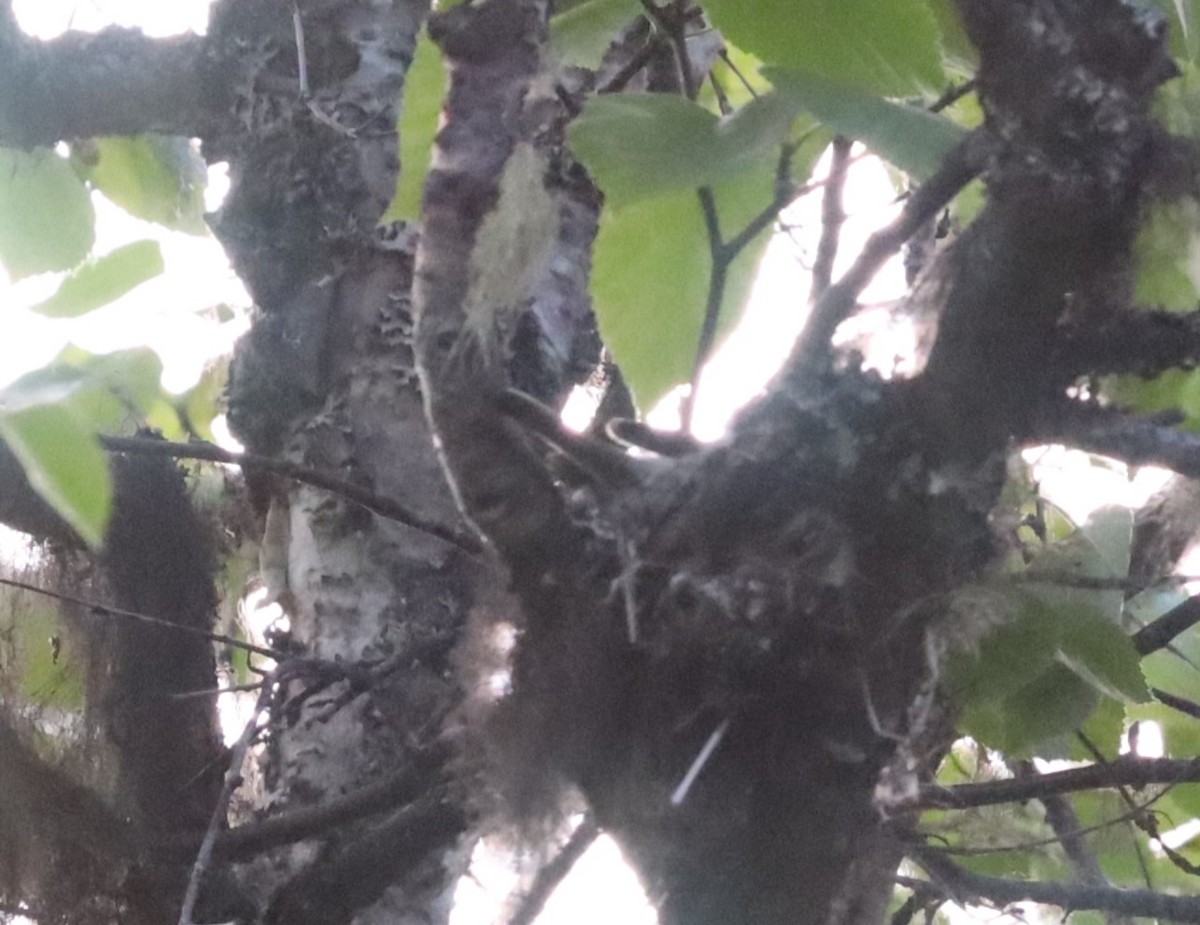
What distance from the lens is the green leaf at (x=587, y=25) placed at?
43cm

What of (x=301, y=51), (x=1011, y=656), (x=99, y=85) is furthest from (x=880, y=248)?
(x=99, y=85)

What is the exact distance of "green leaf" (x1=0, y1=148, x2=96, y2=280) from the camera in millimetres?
742

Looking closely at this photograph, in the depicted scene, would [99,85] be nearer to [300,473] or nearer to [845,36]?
[300,473]

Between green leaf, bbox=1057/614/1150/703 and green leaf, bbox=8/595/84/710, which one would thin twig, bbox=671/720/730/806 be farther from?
green leaf, bbox=8/595/84/710

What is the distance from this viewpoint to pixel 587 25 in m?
0.43

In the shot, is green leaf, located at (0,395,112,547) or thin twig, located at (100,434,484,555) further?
thin twig, located at (100,434,484,555)

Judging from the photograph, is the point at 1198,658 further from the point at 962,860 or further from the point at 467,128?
the point at 467,128

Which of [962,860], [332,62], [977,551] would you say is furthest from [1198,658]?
[332,62]

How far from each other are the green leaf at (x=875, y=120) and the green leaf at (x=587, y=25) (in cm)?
13

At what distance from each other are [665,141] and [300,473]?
170 mm

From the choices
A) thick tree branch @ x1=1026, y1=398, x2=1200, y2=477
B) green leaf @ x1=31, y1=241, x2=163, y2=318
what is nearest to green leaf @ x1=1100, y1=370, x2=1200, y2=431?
thick tree branch @ x1=1026, y1=398, x2=1200, y2=477

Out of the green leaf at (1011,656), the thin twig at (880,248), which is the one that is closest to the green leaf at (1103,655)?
the green leaf at (1011,656)

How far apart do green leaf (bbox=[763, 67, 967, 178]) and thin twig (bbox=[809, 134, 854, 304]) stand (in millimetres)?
61

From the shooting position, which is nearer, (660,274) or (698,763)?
(698,763)
